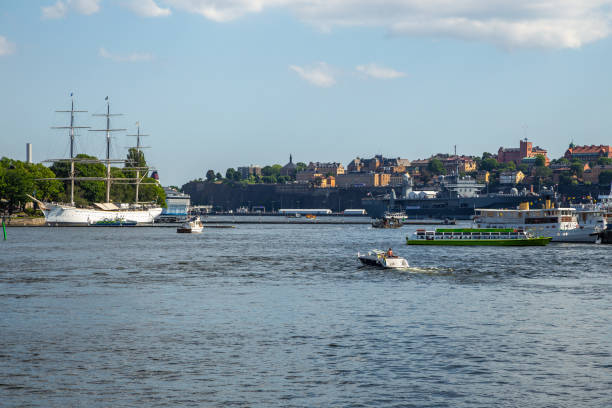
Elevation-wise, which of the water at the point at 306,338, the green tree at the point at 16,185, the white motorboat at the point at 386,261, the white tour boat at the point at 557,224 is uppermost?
the green tree at the point at 16,185

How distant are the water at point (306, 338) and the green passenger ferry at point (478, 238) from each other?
41.6 meters

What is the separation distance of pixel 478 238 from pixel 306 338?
76635 millimetres

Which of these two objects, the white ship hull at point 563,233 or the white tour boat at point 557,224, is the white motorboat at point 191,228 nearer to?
the white tour boat at point 557,224

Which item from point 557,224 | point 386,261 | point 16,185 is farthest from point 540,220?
point 16,185

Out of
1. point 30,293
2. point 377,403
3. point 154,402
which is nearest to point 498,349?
point 377,403

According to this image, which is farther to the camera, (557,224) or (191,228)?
(191,228)

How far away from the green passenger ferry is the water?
41.6 meters

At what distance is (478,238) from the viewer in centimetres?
10538

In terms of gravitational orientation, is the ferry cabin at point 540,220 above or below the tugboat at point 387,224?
above

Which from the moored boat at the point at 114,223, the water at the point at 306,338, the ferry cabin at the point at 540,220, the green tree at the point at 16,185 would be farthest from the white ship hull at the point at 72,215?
the water at the point at 306,338

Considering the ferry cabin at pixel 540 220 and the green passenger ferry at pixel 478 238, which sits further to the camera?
the ferry cabin at pixel 540 220

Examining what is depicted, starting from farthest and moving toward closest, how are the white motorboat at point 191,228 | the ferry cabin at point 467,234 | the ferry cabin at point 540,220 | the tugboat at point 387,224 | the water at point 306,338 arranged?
the tugboat at point 387,224, the white motorboat at point 191,228, the ferry cabin at point 540,220, the ferry cabin at point 467,234, the water at point 306,338

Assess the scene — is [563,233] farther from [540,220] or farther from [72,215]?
[72,215]

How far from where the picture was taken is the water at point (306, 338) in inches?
926
